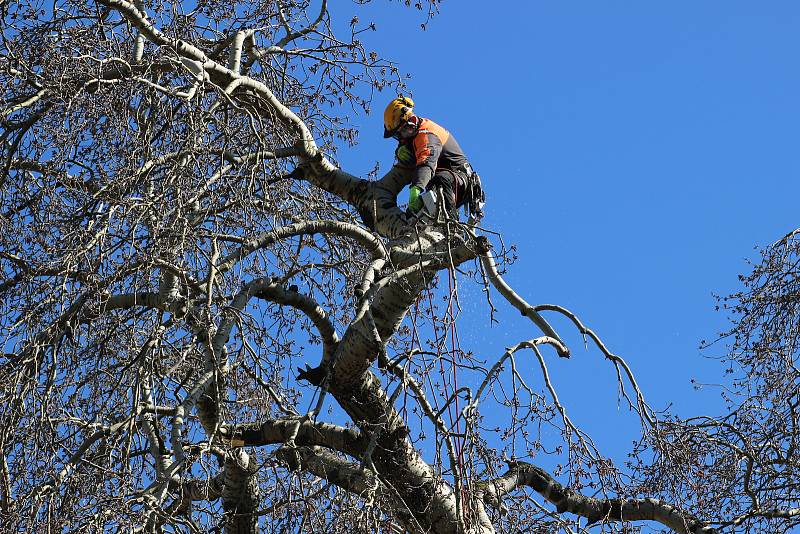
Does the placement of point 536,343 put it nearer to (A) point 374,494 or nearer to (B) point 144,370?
A: (A) point 374,494

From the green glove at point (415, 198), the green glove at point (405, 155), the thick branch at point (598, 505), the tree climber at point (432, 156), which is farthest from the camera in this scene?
the green glove at point (405, 155)

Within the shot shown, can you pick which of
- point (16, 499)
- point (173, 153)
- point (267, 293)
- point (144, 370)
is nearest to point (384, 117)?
point (267, 293)

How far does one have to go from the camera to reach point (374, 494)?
19.7 ft

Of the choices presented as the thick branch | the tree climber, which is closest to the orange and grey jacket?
the tree climber

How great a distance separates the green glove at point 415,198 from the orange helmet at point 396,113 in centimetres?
59

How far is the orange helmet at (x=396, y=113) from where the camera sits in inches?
324

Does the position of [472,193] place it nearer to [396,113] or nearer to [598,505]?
[396,113]

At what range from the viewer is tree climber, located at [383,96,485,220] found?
795 cm

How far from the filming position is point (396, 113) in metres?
8.23

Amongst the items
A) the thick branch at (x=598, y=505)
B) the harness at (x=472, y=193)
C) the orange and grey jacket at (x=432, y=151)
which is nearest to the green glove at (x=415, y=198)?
the orange and grey jacket at (x=432, y=151)

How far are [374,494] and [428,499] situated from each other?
1.52m

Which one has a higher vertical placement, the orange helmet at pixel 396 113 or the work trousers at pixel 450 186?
the orange helmet at pixel 396 113

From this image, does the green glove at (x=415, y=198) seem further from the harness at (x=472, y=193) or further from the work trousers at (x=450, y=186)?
the harness at (x=472, y=193)

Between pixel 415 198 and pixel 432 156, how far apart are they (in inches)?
14.0
